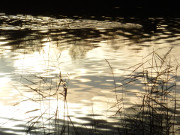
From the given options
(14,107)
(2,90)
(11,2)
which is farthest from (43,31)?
(11,2)

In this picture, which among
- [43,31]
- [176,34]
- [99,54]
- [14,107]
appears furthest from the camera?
[43,31]

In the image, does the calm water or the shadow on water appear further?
the shadow on water

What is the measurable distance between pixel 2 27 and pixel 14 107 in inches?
493

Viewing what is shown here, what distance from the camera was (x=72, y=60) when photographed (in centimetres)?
1125

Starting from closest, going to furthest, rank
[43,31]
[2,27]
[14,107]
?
[14,107] → [43,31] → [2,27]

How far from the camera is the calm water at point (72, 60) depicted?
674 cm

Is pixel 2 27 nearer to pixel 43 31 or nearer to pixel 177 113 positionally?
pixel 43 31

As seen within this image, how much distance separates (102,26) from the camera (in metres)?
20.1

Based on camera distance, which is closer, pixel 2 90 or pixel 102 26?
pixel 2 90

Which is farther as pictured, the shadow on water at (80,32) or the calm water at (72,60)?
the shadow on water at (80,32)

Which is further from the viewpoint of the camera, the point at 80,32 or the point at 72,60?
the point at 80,32

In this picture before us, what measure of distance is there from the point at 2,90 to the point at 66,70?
2.22m

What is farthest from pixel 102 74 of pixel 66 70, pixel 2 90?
pixel 2 90

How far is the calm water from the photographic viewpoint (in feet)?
22.1
